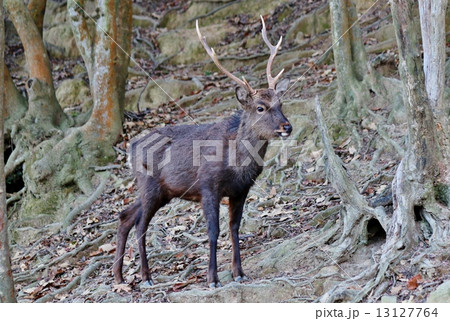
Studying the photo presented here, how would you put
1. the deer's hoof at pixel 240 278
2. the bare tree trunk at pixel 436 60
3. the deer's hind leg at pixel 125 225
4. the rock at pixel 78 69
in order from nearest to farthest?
the bare tree trunk at pixel 436 60 → the deer's hoof at pixel 240 278 → the deer's hind leg at pixel 125 225 → the rock at pixel 78 69

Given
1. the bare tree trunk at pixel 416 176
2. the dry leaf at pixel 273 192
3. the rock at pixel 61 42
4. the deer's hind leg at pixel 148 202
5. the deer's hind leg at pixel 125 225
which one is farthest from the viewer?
the rock at pixel 61 42

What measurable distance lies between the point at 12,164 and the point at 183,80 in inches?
174

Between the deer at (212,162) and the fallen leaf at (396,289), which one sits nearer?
the fallen leaf at (396,289)

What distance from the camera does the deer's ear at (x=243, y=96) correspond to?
286 inches

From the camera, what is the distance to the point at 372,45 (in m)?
12.0

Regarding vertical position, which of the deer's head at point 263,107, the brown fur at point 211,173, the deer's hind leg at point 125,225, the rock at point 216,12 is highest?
the rock at point 216,12

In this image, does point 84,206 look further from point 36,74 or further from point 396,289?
point 396,289

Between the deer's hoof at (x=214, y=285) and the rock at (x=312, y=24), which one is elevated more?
the rock at (x=312, y=24)

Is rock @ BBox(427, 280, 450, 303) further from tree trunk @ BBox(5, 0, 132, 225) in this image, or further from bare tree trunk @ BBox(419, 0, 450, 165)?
tree trunk @ BBox(5, 0, 132, 225)

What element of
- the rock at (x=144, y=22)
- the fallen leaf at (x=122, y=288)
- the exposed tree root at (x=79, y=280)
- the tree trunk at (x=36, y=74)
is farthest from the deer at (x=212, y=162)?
the rock at (x=144, y=22)

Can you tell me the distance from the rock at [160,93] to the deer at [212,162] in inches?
226

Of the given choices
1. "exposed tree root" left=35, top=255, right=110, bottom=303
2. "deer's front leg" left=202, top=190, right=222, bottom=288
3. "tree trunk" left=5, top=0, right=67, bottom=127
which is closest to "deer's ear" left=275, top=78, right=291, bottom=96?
"deer's front leg" left=202, top=190, right=222, bottom=288

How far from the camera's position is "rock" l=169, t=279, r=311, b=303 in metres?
6.16

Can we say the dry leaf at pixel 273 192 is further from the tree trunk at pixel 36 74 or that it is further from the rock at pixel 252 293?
the tree trunk at pixel 36 74
